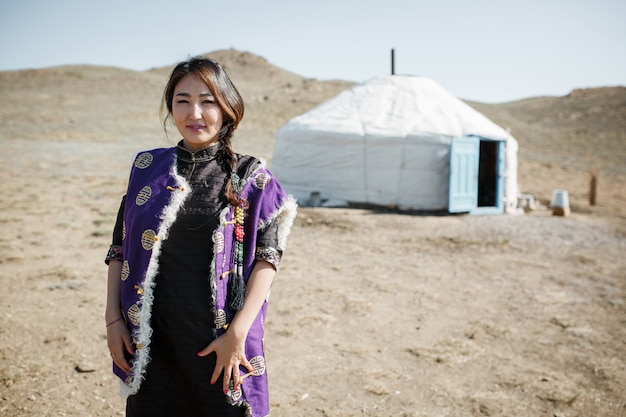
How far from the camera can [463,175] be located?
29.6 feet

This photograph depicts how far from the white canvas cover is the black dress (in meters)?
8.13

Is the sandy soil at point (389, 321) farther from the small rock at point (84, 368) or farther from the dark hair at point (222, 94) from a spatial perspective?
the dark hair at point (222, 94)

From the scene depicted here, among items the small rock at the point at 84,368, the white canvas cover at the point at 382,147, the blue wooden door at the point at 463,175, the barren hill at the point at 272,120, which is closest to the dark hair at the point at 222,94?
the small rock at the point at 84,368

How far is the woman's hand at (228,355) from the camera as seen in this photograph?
4.32 ft

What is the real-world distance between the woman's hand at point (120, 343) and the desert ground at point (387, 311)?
1381mm

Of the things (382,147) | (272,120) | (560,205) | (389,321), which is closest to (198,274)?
(389,321)

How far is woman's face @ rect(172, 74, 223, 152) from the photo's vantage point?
1.36 metres

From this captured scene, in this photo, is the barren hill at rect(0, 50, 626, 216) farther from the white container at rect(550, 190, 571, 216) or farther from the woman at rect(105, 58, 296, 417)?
the woman at rect(105, 58, 296, 417)

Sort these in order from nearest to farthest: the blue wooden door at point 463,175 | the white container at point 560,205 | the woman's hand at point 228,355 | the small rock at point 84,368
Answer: the woman's hand at point 228,355, the small rock at point 84,368, the blue wooden door at point 463,175, the white container at point 560,205

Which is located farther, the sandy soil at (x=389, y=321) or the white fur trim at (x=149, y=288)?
the sandy soil at (x=389, y=321)

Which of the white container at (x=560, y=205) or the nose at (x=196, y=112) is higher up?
the nose at (x=196, y=112)

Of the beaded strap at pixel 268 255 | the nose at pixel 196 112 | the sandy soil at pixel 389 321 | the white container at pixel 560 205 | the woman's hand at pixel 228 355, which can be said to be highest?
the nose at pixel 196 112

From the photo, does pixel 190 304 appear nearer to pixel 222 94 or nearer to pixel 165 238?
pixel 165 238

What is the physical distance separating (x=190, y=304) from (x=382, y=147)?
329 inches
